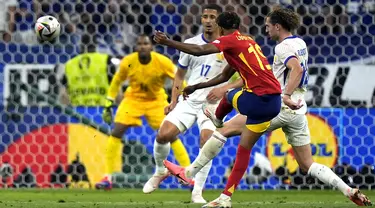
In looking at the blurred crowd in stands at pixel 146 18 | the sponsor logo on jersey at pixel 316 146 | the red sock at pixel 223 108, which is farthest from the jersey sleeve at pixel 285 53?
the blurred crowd in stands at pixel 146 18

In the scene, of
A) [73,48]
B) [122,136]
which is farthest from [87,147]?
[73,48]

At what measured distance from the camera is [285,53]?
7.40 m

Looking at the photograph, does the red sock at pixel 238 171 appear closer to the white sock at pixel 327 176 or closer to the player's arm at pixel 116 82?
the white sock at pixel 327 176

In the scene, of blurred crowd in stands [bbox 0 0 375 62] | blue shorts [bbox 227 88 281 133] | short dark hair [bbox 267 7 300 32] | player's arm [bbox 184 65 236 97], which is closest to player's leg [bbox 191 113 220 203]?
player's arm [bbox 184 65 236 97]

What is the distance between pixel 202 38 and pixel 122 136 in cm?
214

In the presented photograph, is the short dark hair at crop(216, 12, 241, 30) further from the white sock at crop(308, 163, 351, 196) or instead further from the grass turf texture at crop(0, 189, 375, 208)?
the grass turf texture at crop(0, 189, 375, 208)

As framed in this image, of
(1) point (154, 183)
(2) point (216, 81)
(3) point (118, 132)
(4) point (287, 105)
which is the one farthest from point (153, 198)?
(4) point (287, 105)

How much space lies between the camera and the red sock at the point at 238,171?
7.02 m

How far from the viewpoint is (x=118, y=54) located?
11711 mm

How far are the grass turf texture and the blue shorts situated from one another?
31.7 inches

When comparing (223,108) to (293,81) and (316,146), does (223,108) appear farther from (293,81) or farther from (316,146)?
(316,146)

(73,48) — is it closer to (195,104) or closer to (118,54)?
(118,54)

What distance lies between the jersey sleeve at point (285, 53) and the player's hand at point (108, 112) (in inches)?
134

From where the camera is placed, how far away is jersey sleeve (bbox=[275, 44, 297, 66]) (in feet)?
24.1
